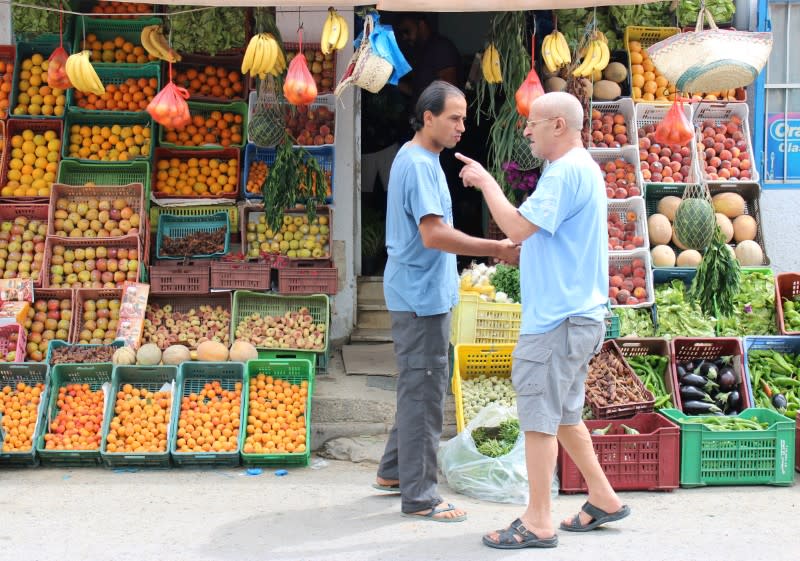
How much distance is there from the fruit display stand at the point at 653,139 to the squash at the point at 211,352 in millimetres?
3561

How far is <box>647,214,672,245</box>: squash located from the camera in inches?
304

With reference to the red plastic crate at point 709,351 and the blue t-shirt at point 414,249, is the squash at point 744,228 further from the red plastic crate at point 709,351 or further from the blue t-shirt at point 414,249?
the blue t-shirt at point 414,249

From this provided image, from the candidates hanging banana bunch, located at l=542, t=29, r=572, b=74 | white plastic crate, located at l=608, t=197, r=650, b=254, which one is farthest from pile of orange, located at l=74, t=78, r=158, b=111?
white plastic crate, located at l=608, t=197, r=650, b=254

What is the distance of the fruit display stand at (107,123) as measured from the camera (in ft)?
25.7

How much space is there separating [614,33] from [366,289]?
3.04 m

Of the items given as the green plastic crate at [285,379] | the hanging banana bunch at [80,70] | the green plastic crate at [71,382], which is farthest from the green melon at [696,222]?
the hanging banana bunch at [80,70]


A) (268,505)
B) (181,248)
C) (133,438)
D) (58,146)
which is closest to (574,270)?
(268,505)

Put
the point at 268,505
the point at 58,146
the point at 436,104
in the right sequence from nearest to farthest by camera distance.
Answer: the point at 436,104 → the point at 268,505 → the point at 58,146

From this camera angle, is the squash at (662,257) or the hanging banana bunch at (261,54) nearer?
the hanging banana bunch at (261,54)

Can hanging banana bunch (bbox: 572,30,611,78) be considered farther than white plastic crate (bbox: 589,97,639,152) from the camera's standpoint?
No

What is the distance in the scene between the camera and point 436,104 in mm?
4547

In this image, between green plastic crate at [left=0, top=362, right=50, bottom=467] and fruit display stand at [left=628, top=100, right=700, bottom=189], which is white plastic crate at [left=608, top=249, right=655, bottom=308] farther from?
green plastic crate at [left=0, top=362, right=50, bottom=467]

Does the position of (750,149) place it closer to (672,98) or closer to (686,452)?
(672,98)

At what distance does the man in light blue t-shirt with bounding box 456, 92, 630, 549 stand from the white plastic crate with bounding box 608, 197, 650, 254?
342cm
